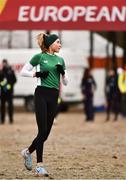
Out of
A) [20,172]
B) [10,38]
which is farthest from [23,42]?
[20,172]

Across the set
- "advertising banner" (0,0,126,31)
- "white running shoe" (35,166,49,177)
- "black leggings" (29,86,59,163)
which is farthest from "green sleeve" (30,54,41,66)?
"advertising banner" (0,0,126,31)

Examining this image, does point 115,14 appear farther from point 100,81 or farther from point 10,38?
point 10,38

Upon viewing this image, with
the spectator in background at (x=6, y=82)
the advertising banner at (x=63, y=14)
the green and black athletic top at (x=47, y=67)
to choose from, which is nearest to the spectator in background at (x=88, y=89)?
the spectator in background at (x=6, y=82)

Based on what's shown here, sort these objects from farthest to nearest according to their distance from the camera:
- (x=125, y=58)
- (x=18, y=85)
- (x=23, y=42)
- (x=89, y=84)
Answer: (x=23, y=42) → (x=18, y=85) → (x=125, y=58) → (x=89, y=84)

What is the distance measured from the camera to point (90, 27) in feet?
47.7

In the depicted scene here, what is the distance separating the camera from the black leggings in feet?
35.7

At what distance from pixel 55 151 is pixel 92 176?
407cm

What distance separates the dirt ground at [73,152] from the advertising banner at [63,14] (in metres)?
2.39

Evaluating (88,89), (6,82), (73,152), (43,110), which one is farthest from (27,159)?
(88,89)

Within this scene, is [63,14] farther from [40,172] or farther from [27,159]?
[40,172]

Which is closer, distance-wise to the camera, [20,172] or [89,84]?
[20,172]

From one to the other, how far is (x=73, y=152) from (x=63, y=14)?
2.65 metres

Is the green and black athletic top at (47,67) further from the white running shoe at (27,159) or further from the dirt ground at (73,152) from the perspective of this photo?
the dirt ground at (73,152)

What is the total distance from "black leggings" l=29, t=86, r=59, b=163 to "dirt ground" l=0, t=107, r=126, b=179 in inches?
20.5
